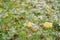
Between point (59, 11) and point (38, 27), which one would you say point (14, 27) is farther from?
point (59, 11)

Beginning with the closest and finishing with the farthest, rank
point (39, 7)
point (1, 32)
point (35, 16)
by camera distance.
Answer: point (1, 32), point (35, 16), point (39, 7)


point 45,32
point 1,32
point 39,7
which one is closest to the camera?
point 1,32

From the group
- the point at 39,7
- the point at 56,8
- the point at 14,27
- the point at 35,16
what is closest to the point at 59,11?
the point at 56,8

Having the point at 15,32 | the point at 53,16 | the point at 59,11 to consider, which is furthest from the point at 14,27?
the point at 59,11

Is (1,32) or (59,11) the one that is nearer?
(1,32)

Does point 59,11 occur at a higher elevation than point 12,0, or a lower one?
lower

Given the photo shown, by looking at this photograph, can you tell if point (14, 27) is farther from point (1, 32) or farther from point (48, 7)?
point (48, 7)

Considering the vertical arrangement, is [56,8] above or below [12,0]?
below

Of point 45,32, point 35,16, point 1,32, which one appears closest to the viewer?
point 1,32

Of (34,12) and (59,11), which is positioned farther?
(59,11)
